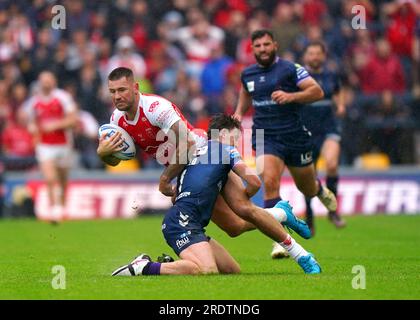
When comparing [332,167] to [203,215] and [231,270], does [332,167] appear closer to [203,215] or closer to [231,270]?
[231,270]

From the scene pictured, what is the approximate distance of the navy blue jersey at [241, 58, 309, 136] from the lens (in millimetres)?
12797

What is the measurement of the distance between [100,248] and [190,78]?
898 centimetres

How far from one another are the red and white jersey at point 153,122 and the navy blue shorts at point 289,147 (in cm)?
242

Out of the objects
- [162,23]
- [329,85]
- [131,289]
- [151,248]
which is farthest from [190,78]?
[131,289]

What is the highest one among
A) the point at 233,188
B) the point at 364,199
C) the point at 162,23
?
the point at 162,23

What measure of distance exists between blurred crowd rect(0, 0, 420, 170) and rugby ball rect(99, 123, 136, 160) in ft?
35.3

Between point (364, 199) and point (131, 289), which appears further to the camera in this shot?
point (364, 199)

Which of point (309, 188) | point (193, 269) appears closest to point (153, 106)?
point (193, 269)

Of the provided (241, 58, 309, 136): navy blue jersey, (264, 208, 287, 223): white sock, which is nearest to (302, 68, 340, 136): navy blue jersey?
(241, 58, 309, 136): navy blue jersey

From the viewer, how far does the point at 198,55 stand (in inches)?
898
